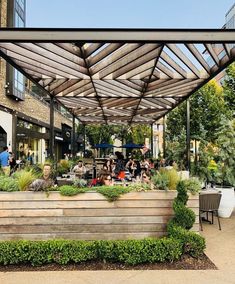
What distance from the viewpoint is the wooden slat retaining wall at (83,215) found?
16.8ft

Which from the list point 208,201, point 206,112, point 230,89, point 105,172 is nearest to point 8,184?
point 105,172

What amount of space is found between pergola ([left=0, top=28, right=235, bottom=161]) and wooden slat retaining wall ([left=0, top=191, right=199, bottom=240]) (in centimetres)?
248

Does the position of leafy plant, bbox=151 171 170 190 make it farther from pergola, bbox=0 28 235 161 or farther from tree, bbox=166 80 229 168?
tree, bbox=166 80 229 168

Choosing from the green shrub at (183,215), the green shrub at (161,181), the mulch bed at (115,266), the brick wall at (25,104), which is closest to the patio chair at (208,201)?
the green shrub at (161,181)

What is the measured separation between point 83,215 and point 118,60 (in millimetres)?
4247

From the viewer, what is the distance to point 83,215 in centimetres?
519

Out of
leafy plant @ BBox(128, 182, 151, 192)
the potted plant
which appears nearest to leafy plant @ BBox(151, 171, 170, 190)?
leafy plant @ BBox(128, 182, 151, 192)

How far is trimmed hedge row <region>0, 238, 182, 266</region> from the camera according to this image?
476cm

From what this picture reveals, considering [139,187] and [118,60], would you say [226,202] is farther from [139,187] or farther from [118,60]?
[118,60]

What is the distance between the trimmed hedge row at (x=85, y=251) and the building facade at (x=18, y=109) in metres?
11.9

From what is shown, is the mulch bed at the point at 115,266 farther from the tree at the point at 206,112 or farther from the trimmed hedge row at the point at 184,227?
the tree at the point at 206,112

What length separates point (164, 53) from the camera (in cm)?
758

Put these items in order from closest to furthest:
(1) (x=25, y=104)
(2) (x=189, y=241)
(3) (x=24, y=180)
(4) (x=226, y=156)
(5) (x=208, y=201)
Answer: (2) (x=189, y=241)
(3) (x=24, y=180)
(5) (x=208, y=201)
(4) (x=226, y=156)
(1) (x=25, y=104)
